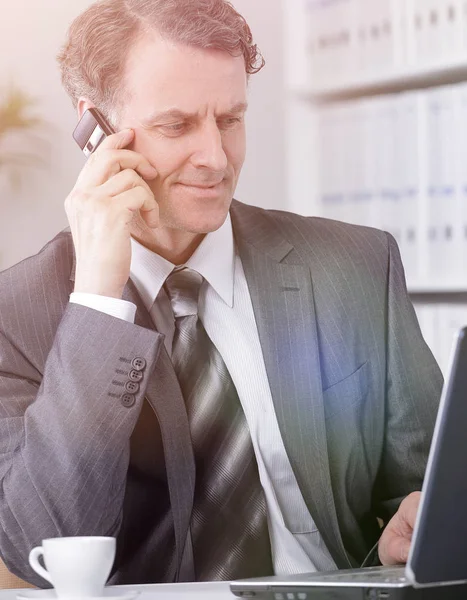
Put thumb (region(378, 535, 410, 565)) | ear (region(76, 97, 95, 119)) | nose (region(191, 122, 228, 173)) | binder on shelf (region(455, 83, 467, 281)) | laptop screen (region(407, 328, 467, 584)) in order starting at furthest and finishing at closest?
binder on shelf (region(455, 83, 467, 281))
ear (region(76, 97, 95, 119))
nose (region(191, 122, 228, 173))
thumb (region(378, 535, 410, 565))
laptop screen (region(407, 328, 467, 584))

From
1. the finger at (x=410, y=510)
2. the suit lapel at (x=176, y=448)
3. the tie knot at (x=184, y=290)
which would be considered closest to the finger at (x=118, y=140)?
the tie knot at (x=184, y=290)

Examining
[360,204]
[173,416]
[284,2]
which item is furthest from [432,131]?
[173,416]

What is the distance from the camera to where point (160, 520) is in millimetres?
1383

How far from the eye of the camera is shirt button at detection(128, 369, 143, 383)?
4.12 feet

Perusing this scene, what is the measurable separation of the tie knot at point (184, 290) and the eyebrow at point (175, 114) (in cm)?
23

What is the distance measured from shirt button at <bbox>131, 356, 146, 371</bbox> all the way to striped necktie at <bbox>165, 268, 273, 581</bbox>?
19cm

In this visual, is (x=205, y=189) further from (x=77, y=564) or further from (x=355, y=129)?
(x=355, y=129)

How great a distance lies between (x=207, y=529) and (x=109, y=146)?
1.92 feet

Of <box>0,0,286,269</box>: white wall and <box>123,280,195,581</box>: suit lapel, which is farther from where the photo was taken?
<box>0,0,286,269</box>: white wall

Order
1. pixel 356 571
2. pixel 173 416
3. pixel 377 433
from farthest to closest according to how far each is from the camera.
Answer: pixel 377 433 < pixel 173 416 < pixel 356 571

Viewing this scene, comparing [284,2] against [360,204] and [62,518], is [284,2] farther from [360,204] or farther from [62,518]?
[62,518]

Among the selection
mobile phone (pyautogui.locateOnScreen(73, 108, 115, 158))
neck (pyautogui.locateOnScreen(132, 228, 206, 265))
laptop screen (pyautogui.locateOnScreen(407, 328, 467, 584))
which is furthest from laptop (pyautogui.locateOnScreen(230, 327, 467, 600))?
mobile phone (pyautogui.locateOnScreen(73, 108, 115, 158))

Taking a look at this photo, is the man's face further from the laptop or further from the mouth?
the laptop

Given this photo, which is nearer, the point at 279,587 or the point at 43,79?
the point at 279,587
